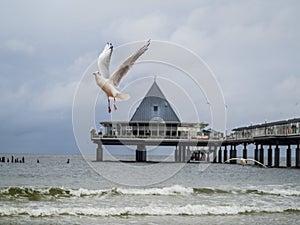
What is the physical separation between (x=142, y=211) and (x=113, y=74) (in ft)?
36.7

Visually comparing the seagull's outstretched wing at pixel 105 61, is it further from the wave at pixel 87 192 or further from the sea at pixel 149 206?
the wave at pixel 87 192

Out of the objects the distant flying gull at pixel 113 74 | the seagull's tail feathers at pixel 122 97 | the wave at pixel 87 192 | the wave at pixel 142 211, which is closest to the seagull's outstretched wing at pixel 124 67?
the distant flying gull at pixel 113 74

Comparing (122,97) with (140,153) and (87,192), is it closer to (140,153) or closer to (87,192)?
(87,192)

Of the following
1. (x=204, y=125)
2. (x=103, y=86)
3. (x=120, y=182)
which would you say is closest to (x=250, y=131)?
(x=204, y=125)

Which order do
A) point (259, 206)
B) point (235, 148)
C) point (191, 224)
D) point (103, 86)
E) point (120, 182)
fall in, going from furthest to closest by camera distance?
point (235, 148) → point (120, 182) → point (259, 206) → point (191, 224) → point (103, 86)

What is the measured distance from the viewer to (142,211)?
21094mm

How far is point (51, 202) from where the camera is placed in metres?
24.5

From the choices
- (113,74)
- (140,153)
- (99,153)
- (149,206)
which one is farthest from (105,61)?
(140,153)

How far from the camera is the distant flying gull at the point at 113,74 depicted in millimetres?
10430

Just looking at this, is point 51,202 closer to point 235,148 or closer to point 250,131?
point 250,131

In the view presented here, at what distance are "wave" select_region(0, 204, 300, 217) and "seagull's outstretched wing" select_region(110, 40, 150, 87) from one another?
1058cm

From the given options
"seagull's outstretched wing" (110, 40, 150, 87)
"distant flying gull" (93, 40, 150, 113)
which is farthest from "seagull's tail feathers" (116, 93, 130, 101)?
"seagull's outstretched wing" (110, 40, 150, 87)

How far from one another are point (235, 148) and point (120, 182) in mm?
54569

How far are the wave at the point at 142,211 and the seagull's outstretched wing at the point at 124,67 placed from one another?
34.7ft
